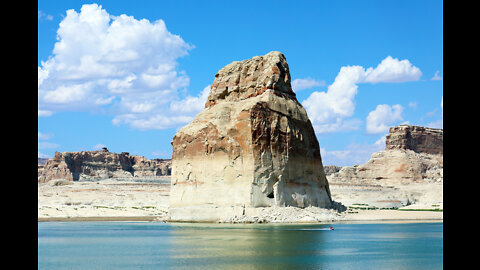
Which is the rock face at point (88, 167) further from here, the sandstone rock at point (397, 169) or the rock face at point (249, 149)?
the rock face at point (249, 149)

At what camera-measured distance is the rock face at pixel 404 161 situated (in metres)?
126

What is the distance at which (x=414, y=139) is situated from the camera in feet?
452

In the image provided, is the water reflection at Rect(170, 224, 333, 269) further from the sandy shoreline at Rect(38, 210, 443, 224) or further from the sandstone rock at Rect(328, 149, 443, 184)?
the sandstone rock at Rect(328, 149, 443, 184)

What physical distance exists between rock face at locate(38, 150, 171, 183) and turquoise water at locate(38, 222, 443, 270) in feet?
393

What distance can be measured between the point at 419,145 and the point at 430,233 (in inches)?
3914

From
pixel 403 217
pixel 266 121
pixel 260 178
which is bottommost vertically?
pixel 403 217

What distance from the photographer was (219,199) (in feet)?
174

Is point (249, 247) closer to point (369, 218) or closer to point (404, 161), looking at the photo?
point (369, 218)

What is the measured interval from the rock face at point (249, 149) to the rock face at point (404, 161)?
71905mm

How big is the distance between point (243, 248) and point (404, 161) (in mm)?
102368

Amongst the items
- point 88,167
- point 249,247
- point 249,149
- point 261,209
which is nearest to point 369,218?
point 261,209

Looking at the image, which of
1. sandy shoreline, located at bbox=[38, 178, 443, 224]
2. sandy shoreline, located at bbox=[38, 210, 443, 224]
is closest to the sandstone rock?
sandy shoreline, located at bbox=[38, 178, 443, 224]

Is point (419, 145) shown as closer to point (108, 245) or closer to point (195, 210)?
point (195, 210)

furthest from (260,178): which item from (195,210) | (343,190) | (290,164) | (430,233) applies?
(343,190)
